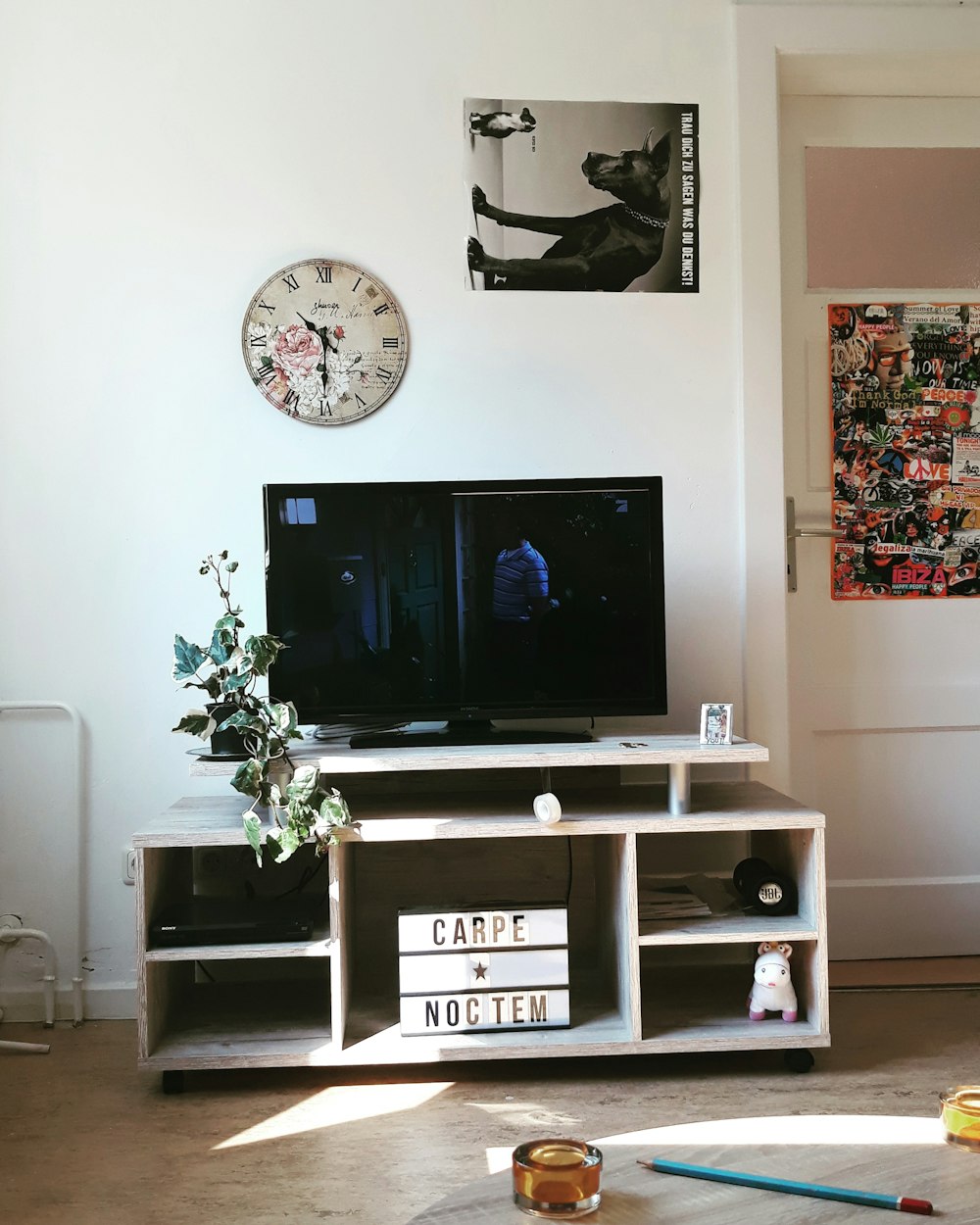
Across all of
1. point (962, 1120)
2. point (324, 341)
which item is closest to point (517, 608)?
point (324, 341)

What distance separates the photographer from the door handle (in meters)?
2.96

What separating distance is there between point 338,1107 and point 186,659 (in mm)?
903

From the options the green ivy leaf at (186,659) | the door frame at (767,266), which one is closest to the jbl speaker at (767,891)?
the door frame at (767,266)

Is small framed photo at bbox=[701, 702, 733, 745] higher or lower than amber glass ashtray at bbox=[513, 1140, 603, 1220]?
higher

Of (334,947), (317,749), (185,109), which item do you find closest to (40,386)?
(185,109)

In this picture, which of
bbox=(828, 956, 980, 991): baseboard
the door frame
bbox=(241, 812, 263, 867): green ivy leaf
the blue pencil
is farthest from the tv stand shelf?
the blue pencil

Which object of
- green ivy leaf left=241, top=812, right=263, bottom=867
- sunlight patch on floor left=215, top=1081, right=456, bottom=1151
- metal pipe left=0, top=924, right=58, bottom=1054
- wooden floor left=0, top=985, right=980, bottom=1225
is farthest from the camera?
metal pipe left=0, top=924, right=58, bottom=1054

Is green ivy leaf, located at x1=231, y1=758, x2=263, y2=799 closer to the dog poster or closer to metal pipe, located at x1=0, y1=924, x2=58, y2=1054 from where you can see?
metal pipe, located at x1=0, y1=924, x2=58, y2=1054

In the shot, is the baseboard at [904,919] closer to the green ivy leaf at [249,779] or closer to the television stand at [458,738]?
the television stand at [458,738]

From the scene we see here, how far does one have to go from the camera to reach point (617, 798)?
8.37 feet

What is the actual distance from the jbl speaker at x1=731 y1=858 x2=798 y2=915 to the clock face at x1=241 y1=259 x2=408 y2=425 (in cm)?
136

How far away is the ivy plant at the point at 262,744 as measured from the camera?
2242 mm

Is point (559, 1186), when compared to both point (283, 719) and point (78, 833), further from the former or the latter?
point (78, 833)

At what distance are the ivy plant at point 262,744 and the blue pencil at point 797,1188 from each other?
1.23 metres
